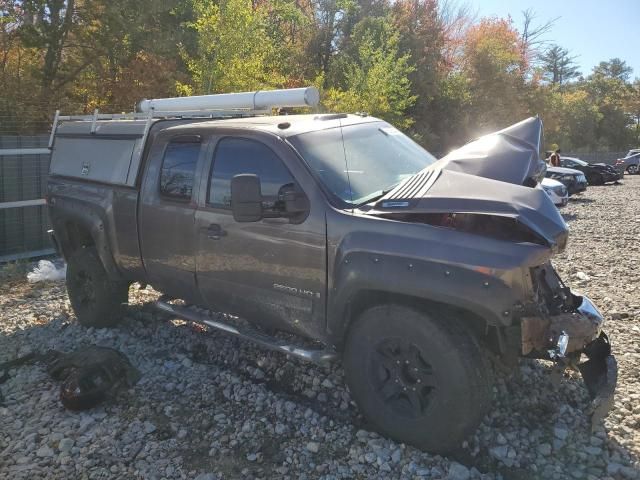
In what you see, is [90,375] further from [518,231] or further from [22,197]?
[22,197]

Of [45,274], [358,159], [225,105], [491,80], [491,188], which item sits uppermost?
[491,80]

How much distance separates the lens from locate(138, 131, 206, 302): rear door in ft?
13.7

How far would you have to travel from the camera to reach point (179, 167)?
14.1 ft

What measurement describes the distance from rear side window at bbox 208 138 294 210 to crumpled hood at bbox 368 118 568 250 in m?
0.78

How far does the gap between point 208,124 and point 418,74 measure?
23.6 m

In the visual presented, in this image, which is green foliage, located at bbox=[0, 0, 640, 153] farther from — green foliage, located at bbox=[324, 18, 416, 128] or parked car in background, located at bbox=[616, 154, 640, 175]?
parked car in background, located at bbox=[616, 154, 640, 175]

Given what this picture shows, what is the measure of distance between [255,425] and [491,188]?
214cm

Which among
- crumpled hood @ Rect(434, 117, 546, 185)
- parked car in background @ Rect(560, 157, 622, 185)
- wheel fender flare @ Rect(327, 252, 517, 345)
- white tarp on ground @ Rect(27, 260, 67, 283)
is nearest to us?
wheel fender flare @ Rect(327, 252, 517, 345)

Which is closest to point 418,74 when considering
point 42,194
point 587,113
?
point 42,194

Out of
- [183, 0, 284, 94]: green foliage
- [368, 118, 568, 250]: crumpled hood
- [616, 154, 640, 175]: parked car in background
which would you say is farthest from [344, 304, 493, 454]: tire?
[616, 154, 640, 175]: parked car in background

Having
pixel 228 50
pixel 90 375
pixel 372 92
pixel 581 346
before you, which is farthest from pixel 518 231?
pixel 372 92

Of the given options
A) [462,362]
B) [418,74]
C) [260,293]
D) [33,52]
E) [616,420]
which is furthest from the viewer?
[418,74]

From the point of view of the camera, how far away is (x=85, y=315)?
17.2ft

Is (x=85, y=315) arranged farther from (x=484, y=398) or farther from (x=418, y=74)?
(x=418, y=74)
